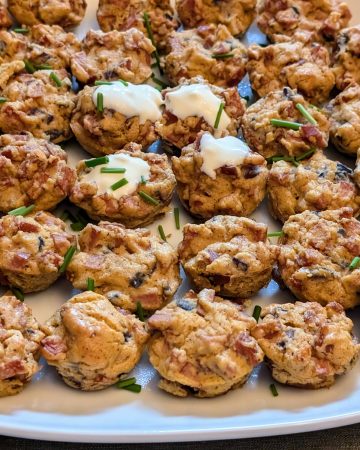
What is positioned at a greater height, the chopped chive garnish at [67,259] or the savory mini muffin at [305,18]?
the savory mini muffin at [305,18]

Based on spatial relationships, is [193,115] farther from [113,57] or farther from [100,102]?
[113,57]

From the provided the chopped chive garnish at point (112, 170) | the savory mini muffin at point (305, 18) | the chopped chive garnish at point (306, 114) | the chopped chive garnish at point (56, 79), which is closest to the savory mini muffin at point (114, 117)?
the chopped chive garnish at point (56, 79)

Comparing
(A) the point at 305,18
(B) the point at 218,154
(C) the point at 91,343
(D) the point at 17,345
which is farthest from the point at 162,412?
(A) the point at 305,18

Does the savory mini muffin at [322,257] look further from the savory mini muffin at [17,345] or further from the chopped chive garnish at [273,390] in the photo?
the savory mini muffin at [17,345]

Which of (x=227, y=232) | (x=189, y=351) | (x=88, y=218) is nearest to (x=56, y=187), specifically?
(x=88, y=218)

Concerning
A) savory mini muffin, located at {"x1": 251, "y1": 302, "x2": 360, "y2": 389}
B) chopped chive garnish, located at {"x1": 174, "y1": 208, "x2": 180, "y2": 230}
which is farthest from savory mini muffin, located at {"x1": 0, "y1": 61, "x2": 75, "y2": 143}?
savory mini muffin, located at {"x1": 251, "y1": 302, "x2": 360, "y2": 389}

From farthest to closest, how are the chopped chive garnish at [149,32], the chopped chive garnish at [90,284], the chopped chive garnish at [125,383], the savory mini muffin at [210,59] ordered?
the chopped chive garnish at [149,32] < the savory mini muffin at [210,59] < the chopped chive garnish at [90,284] < the chopped chive garnish at [125,383]
